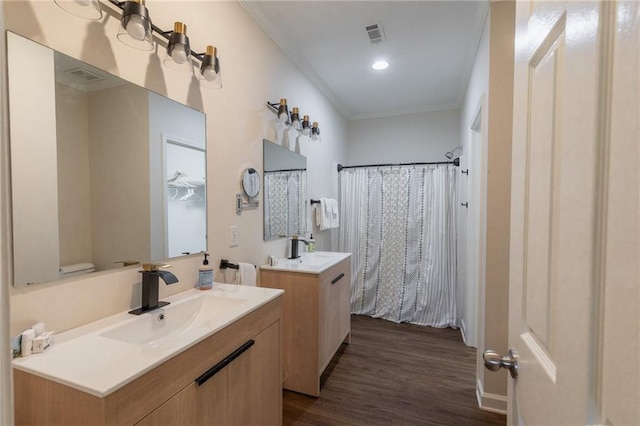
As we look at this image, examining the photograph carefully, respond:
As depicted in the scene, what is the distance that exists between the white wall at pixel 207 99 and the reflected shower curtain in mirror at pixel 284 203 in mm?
109

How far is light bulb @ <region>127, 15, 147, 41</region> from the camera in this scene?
3.54 ft

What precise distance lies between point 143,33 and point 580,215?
1.44 m

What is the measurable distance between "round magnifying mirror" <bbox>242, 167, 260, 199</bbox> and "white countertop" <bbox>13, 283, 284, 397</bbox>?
0.99 meters

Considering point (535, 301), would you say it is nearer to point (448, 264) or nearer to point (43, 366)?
point (43, 366)

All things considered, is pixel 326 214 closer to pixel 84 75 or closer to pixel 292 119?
pixel 292 119

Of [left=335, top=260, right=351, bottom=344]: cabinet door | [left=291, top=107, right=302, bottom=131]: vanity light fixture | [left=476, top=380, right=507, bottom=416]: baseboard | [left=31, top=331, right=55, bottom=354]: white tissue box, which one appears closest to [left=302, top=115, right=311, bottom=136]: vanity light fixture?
[left=291, top=107, right=302, bottom=131]: vanity light fixture

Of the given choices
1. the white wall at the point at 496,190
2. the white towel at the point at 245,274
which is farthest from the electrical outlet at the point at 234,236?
the white wall at the point at 496,190

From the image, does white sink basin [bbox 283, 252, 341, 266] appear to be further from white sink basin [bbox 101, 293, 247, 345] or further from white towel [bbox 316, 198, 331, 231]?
white sink basin [bbox 101, 293, 247, 345]

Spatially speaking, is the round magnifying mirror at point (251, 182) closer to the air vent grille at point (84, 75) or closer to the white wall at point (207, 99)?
the white wall at point (207, 99)

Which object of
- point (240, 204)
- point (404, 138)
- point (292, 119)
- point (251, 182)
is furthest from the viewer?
point (404, 138)

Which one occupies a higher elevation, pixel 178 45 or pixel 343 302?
pixel 178 45

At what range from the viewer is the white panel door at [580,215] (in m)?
0.33

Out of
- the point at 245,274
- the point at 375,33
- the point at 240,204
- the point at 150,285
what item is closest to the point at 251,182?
the point at 240,204

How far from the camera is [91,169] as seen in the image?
110 centimetres
